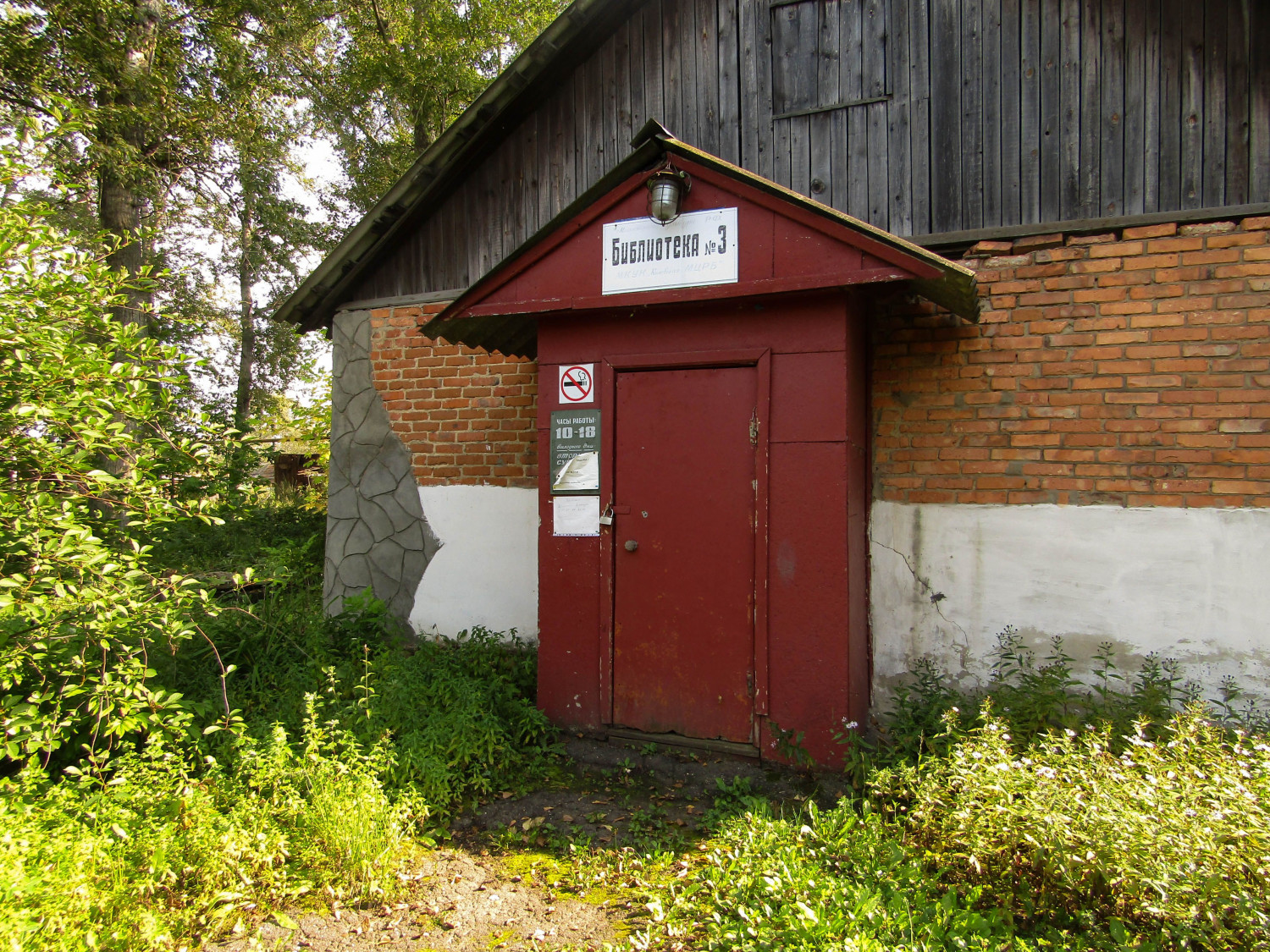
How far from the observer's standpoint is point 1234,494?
4.11 metres

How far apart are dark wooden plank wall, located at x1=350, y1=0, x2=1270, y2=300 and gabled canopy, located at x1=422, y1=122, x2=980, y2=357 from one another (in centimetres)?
102

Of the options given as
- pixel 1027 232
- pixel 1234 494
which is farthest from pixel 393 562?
pixel 1234 494

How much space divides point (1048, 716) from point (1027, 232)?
2990mm

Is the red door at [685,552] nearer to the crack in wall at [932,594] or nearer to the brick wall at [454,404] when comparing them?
the crack in wall at [932,594]

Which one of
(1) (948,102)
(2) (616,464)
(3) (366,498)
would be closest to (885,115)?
(1) (948,102)

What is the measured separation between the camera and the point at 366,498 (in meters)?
6.49

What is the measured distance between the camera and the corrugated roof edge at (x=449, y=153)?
576 centimetres

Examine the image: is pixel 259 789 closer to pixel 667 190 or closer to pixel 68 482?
pixel 68 482

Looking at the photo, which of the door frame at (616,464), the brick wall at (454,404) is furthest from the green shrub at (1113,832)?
the brick wall at (454,404)

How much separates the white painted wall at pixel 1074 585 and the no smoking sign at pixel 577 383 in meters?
2.12

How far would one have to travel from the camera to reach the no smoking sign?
4.65 meters

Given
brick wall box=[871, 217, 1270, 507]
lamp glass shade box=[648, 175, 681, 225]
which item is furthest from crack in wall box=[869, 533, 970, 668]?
lamp glass shade box=[648, 175, 681, 225]

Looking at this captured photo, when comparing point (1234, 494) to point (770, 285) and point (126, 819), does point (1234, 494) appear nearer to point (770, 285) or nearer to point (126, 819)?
point (770, 285)

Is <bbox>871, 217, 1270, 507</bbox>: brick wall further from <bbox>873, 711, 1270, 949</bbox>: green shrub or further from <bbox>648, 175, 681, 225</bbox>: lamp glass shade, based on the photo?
<bbox>648, 175, 681, 225</bbox>: lamp glass shade
